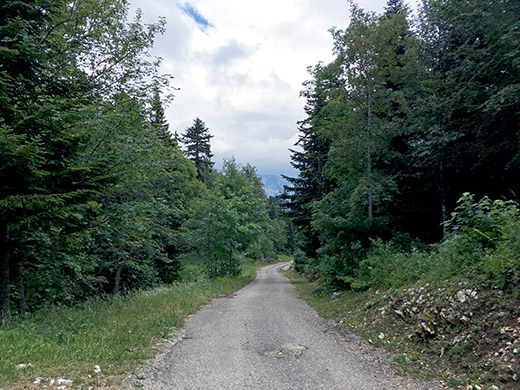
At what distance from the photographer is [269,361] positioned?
514 centimetres

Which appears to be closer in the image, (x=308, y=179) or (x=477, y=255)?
(x=477, y=255)

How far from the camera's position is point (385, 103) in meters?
12.3

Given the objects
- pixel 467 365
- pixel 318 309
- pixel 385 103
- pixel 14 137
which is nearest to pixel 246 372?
pixel 467 365

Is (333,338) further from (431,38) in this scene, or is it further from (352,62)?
(431,38)

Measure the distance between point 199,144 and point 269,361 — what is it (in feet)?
110

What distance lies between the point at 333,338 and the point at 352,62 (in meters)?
10.3

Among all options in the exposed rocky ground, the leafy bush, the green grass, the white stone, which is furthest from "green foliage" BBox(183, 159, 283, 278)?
the white stone

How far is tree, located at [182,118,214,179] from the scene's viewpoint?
3641cm

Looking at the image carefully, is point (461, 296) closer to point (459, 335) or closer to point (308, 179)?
point (459, 335)

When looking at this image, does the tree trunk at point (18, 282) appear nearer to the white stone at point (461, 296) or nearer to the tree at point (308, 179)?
the white stone at point (461, 296)

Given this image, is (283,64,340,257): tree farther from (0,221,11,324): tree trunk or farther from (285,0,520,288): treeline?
(0,221,11,324): tree trunk

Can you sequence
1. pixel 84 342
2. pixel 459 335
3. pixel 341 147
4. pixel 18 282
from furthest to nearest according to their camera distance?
pixel 341 147 → pixel 18 282 → pixel 84 342 → pixel 459 335

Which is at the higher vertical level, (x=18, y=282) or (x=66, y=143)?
(x=66, y=143)

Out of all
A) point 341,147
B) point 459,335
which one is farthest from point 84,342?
point 341,147
